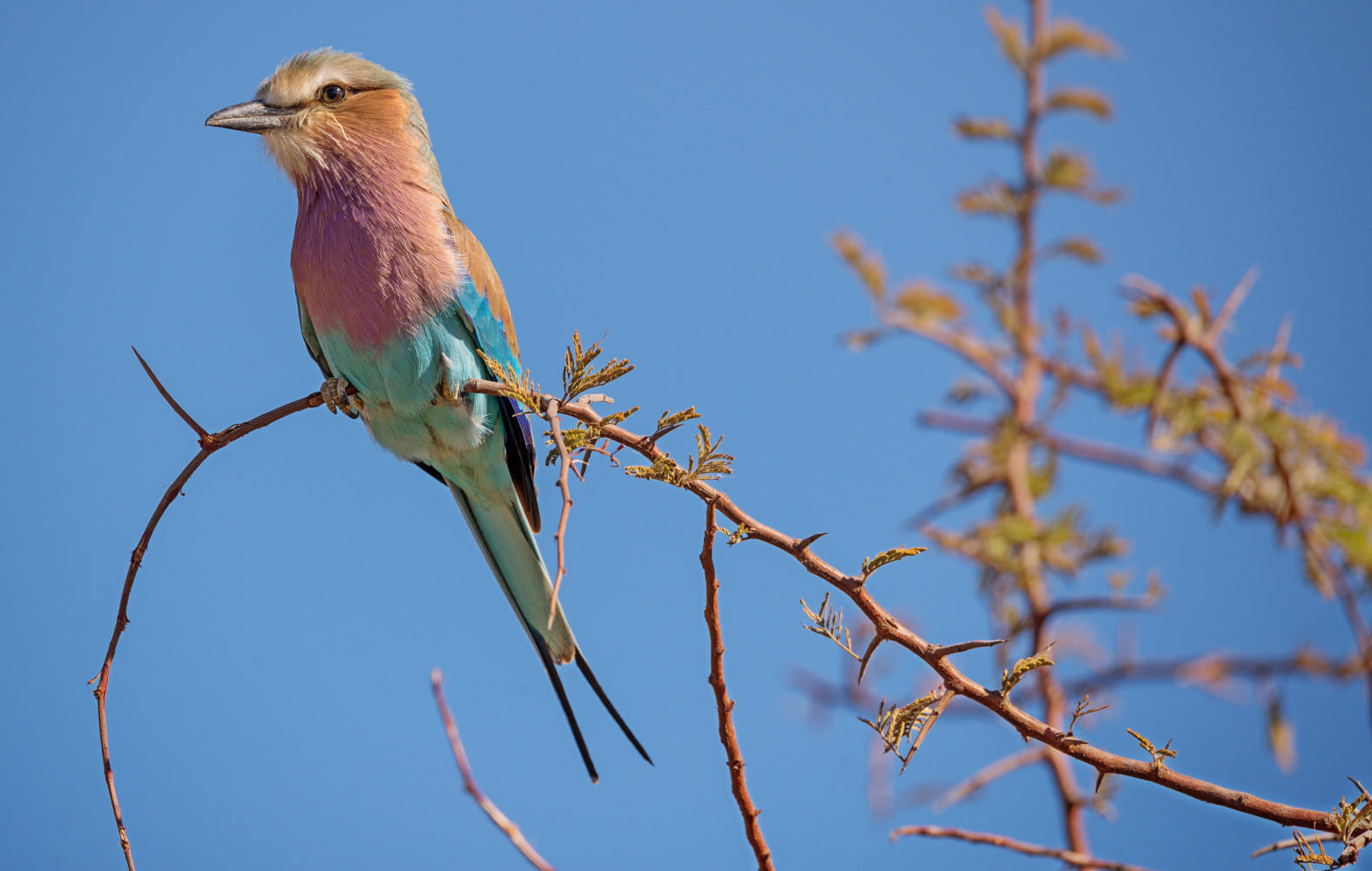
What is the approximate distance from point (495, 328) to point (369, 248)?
1.24ft

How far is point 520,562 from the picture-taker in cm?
278

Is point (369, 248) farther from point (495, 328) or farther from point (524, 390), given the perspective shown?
point (524, 390)

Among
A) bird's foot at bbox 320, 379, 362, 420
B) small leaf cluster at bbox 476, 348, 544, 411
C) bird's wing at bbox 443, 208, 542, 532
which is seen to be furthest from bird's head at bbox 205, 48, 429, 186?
small leaf cluster at bbox 476, 348, 544, 411

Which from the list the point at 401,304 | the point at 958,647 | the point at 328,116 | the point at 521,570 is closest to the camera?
the point at 958,647

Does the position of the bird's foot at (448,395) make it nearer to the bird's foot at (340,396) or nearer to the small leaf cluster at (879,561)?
the bird's foot at (340,396)

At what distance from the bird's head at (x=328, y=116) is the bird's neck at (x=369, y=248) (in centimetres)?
2

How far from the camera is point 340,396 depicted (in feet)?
8.72

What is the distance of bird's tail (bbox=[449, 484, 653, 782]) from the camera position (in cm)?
252

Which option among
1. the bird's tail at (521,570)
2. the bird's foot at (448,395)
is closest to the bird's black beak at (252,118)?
the bird's foot at (448,395)

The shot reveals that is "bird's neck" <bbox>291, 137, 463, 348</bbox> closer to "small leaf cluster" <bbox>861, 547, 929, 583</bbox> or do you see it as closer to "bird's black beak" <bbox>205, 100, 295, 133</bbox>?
"bird's black beak" <bbox>205, 100, 295, 133</bbox>

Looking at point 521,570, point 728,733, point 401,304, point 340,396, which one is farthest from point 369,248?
point 728,733

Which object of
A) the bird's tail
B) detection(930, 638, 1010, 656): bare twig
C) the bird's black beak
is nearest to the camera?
detection(930, 638, 1010, 656): bare twig

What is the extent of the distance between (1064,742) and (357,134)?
236 cm

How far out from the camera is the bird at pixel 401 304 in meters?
2.59
